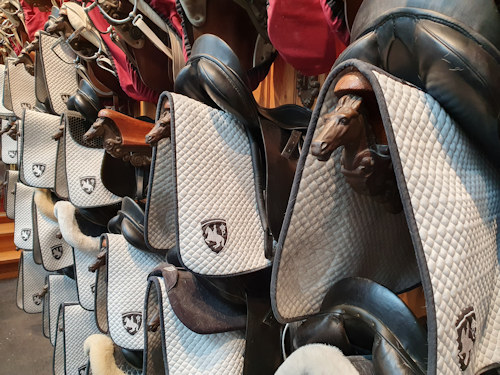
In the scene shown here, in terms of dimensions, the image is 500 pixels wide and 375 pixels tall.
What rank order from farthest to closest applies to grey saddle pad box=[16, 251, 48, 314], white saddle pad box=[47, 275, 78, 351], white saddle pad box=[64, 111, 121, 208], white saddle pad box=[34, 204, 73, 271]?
grey saddle pad box=[16, 251, 48, 314]
white saddle pad box=[47, 275, 78, 351]
white saddle pad box=[34, 204, 73, 271]
white saddle pad box=[64, 111, 121, 208]

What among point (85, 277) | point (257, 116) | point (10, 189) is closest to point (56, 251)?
point (85, 277)

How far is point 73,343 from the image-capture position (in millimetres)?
1425

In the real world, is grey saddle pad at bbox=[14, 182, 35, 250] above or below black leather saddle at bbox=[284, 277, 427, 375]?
below

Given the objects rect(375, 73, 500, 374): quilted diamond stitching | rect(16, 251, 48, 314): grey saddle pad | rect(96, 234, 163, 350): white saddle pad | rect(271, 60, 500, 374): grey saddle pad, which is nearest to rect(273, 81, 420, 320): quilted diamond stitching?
rect(271, 60, 500, 374): grey saddle pad

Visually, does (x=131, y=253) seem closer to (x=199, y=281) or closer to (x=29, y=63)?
(x=199, y=281)

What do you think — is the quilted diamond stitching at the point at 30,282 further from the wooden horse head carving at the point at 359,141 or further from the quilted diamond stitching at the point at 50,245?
the wooden horse head carving at the point at 359,141

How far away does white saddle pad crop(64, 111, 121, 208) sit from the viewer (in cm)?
125

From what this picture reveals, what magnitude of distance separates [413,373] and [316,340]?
0.39ft

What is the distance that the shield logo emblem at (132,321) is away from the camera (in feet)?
3.25

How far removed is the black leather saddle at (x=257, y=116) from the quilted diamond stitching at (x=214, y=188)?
19 mm

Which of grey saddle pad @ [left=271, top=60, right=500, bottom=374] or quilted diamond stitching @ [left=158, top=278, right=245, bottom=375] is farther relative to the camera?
quilted diamond stitching @ [left=158, top=278, right=245, bottom=375]

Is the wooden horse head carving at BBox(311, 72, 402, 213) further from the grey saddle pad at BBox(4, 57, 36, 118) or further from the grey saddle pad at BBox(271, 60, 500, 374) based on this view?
the grey saddle pad at BBox(4, 57, 36, 118)

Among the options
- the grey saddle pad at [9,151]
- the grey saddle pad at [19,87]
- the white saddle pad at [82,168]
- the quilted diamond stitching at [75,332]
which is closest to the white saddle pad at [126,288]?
the white saddle pad at [82,168]

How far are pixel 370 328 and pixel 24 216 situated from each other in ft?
7.04
